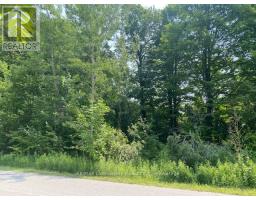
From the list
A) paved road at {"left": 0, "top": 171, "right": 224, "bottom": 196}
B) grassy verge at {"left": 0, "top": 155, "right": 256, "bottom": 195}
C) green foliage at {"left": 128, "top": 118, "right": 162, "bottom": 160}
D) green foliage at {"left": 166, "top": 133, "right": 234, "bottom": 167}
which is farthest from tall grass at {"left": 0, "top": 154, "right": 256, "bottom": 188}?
green foliage at {"left": 128, "top": 118, "right": 162, "bottom": 160}

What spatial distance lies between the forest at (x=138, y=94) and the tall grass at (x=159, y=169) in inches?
1.6

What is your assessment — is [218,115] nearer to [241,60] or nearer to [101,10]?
[241,60]

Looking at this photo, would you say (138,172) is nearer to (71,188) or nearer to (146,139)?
(71,188)

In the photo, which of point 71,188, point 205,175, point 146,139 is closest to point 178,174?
point 205,175

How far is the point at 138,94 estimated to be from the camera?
2944cm

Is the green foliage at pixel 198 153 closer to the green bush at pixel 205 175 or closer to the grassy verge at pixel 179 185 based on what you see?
the green bush at pixel 205 175

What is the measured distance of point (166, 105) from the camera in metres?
28.9

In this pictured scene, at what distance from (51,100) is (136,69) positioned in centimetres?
1103

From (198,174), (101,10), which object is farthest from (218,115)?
(198,174)

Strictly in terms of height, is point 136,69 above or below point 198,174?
above

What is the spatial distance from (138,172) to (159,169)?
2.68 feet

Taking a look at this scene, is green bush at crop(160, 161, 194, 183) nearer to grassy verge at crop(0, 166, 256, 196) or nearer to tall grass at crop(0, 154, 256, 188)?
tall grass at crop(0, 154, 256, 188)

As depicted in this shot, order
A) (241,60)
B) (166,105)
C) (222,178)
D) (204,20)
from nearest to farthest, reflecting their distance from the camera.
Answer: (222,178)
(241,60)
(204,20)
(166,105)

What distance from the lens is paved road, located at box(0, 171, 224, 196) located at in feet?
31.4
